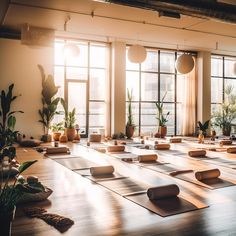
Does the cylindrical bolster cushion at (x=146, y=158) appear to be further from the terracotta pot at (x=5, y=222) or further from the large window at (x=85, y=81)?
the large window at (x=85, y=81)

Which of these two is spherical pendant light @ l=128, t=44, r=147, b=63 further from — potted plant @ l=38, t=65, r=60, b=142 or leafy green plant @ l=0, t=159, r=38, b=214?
leafy green plant @ l=0, t=159, r=38, b=214

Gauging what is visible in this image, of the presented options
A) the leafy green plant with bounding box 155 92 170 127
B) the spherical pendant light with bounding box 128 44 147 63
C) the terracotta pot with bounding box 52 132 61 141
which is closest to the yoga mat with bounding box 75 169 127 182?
the spherical pendant light with bounding box 128 44 147 63

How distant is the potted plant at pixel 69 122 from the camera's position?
8.95 meters

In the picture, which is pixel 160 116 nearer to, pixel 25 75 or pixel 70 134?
pixel 70 134

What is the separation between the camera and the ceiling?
6.71 m

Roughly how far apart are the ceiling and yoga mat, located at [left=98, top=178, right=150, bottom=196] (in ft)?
12.6

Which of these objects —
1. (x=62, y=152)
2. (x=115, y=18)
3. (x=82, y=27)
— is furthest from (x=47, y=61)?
(x=62, y=152)

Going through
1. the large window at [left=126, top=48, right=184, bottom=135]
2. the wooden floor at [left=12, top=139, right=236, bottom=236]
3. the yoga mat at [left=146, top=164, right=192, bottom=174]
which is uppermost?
the large window at [left=126, top=48, right=184, bottom=135]

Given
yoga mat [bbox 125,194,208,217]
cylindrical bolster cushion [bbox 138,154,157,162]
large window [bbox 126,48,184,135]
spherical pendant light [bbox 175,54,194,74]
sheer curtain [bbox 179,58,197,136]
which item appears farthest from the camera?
sheer curtain [bbox 179,58,197,136]

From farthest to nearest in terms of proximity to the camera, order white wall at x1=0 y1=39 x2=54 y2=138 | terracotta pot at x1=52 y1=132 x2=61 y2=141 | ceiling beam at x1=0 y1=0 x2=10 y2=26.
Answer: terracotta pot at x1=52 y1=132 x2=61 y2=141 → white wall at x1=0 y1=39 x2=54 y2=138 → ceiling beam at x1=0 y1=0 x2=10 y2=26

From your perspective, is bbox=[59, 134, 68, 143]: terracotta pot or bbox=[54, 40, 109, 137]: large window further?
bbox=[54, 40, 109, 137]: large window

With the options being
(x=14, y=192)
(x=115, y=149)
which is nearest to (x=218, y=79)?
(x=115, y=149)

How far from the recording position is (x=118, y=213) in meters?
2.54

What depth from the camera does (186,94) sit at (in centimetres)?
1145
